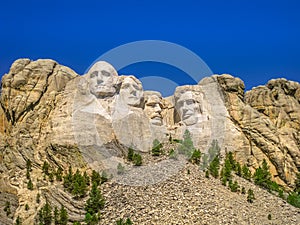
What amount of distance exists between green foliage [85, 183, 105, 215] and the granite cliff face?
0.85 meters

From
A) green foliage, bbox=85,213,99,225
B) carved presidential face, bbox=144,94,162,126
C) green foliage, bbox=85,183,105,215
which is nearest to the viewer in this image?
green foliage, bbox=85,213,99,225

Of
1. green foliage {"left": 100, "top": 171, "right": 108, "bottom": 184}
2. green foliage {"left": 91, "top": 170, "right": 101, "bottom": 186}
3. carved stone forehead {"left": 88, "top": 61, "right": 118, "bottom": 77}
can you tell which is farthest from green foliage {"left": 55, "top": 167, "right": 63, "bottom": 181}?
carved stone forehead {"left": 88, "top": 61, "right": 118, "bottom": 77}

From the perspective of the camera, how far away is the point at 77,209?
50375 millimetres

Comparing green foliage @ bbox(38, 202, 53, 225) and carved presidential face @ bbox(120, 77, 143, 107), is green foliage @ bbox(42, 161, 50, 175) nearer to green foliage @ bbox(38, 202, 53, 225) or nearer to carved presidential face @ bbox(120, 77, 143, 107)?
green foliage @ bbox(38, 202, 53, 225)

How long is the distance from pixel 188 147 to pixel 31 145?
33.0ft

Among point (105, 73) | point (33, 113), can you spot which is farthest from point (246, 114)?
point (33, 113)

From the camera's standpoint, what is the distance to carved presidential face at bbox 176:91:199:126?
196 ft

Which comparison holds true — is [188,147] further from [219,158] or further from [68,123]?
[68,123]

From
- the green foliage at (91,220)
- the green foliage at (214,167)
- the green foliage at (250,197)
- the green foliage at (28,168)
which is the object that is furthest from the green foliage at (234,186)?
the green foliage at (28,168)

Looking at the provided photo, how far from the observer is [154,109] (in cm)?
5975

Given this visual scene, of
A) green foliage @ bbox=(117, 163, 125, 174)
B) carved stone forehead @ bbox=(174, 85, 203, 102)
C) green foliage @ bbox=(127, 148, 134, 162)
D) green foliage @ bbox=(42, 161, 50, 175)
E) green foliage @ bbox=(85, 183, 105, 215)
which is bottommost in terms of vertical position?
green foliage @ bbox=(85, 183, 105, 215)

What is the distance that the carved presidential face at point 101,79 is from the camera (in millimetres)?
57000

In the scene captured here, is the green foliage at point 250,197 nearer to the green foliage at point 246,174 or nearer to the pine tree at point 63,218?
the green foliage at point 246,174

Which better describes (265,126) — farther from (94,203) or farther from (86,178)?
(94,203)
